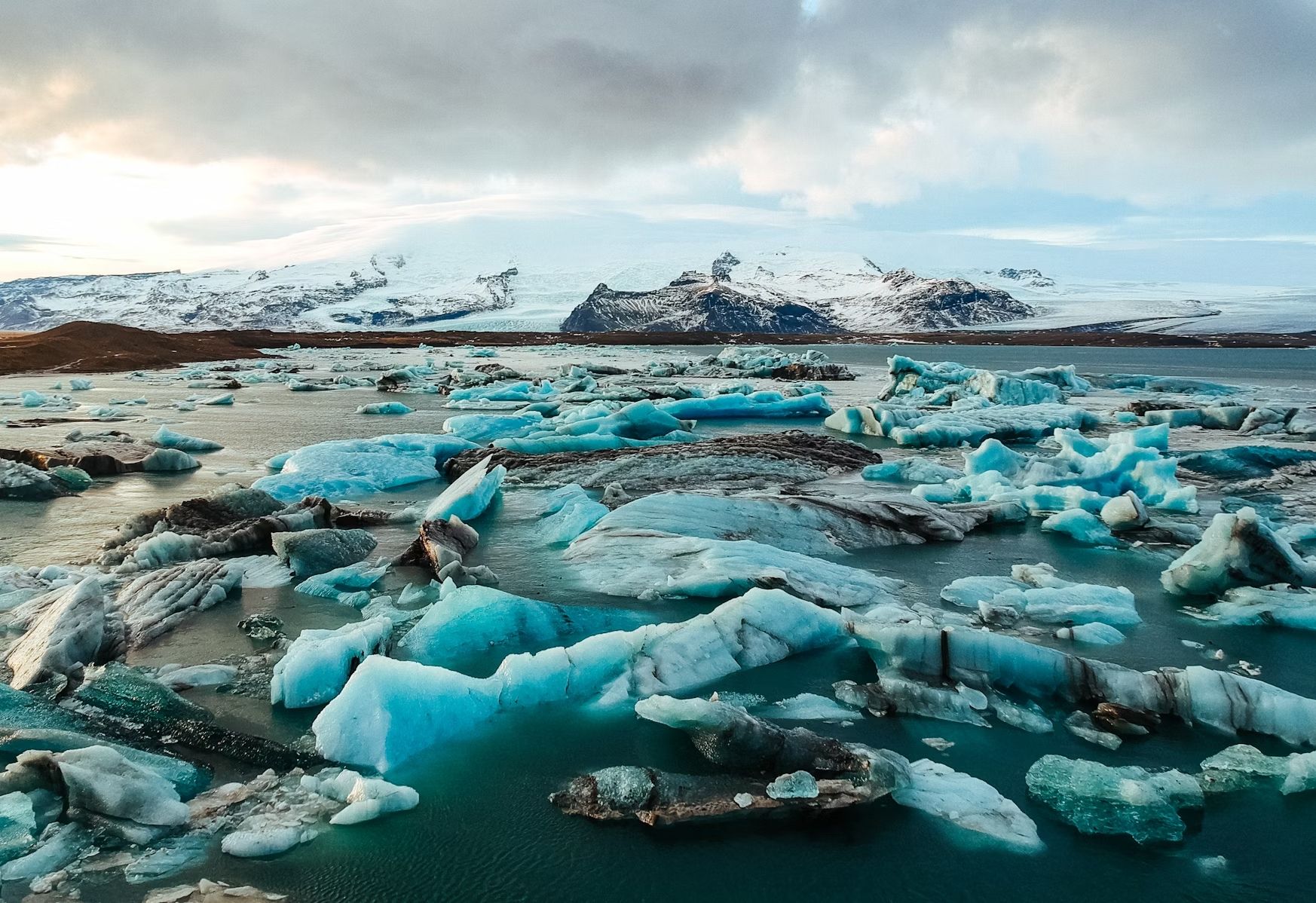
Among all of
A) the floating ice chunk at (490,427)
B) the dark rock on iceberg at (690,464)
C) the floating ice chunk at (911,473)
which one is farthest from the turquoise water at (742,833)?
the floating ice chunk at (490,427)

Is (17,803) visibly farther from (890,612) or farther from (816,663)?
(890,612)

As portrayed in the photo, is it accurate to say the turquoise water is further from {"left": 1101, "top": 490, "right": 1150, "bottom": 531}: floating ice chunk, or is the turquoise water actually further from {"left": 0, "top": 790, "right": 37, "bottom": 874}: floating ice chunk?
{"left": 1101, "top": 490, "right": 1150, "bottom": 531}: floating ice chunk

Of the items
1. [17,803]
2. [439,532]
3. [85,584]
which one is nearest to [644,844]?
[17,803]

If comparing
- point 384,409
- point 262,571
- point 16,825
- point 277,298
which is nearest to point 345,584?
point 262,571

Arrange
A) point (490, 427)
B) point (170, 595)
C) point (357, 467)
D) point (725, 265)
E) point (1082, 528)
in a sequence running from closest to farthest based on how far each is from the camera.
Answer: point (170, 595), point (1082, 528), point (357, 467), point (490, 427), point (725, 265)

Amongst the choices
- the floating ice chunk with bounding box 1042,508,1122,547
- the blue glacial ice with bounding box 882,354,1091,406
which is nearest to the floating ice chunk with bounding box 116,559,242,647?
the floating ice chunk with bounding box 1042,508,1122,547

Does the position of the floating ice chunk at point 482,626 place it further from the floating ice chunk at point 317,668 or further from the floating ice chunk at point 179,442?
the floating ice chunk at point 179,442

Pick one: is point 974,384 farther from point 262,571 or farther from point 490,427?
point 262,571
